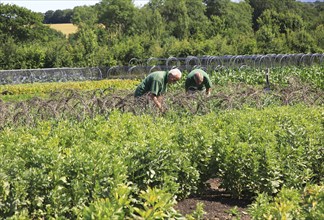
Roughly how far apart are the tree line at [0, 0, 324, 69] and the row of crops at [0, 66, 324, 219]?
24.0m

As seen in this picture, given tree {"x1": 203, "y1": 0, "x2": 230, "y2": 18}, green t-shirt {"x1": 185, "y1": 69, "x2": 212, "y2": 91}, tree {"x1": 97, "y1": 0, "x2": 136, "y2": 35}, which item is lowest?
green t-shirt {"x1": 185, "y1": 69, "x2": 212, "y2": 91}

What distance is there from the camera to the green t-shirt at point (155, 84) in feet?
28.6

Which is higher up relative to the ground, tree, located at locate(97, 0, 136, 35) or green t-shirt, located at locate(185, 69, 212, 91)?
tree, located at locate(97, 0, 136, 35)

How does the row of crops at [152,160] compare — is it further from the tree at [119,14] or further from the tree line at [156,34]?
the tree at [119,14]

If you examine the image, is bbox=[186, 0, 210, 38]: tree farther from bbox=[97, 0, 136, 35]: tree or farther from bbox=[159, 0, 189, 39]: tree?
bbox=[97, 0, 136, 35]: tree

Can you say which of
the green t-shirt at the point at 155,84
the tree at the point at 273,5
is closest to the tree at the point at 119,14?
the tree at the point at 273,5

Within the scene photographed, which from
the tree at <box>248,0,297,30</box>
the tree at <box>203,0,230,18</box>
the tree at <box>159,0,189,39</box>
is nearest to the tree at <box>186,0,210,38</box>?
the tree at <box>159,0,189,39</box>

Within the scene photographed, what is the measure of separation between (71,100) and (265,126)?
169 inches

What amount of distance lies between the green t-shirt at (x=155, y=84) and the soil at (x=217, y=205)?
3.07m

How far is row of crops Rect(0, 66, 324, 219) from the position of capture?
367 cm

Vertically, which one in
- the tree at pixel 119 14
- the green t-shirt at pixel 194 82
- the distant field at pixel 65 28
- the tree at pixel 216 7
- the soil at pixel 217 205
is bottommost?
the soil at pixel 217 205

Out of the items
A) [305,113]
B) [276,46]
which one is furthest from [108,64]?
[305,113]

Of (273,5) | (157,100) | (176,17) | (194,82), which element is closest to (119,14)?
(176,17)

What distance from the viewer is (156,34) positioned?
4706 centimetres
